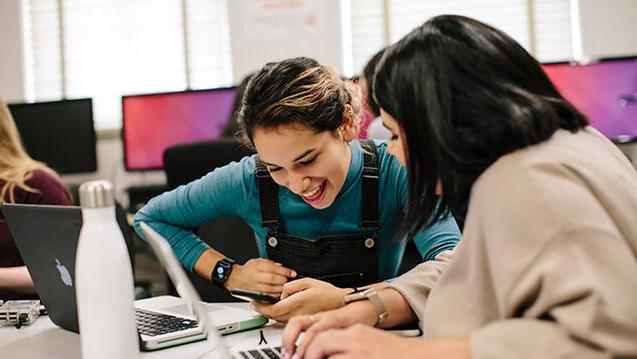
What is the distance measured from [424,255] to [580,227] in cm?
69

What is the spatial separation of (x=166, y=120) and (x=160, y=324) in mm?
2401

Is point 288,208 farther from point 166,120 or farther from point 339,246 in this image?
point 166,120

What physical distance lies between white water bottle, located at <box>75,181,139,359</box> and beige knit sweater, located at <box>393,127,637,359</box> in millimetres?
394

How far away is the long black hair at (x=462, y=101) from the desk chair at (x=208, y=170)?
0.90 meters

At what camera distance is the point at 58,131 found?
135 inches

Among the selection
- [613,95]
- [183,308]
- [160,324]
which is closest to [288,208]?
[183,308]

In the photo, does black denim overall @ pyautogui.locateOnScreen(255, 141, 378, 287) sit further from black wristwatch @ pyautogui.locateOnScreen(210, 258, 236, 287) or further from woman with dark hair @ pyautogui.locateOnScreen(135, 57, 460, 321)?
black wristwatch @ pyautogui.locateOnScreen(210, 258, 236, 287)

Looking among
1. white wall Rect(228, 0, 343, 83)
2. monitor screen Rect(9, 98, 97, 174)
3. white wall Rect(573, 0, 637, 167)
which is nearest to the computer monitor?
white wall Rect(573, 0, 637, 167)

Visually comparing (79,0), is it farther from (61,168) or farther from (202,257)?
(202,257)

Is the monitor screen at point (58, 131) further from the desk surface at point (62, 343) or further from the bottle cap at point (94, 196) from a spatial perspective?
the bottle cap at point (94, 196)

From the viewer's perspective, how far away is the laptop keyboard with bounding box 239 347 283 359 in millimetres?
885

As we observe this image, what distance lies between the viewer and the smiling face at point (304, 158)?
125cm

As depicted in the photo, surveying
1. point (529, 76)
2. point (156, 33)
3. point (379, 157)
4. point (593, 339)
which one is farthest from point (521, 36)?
point (593, 339)

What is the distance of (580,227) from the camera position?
0.61 metres
